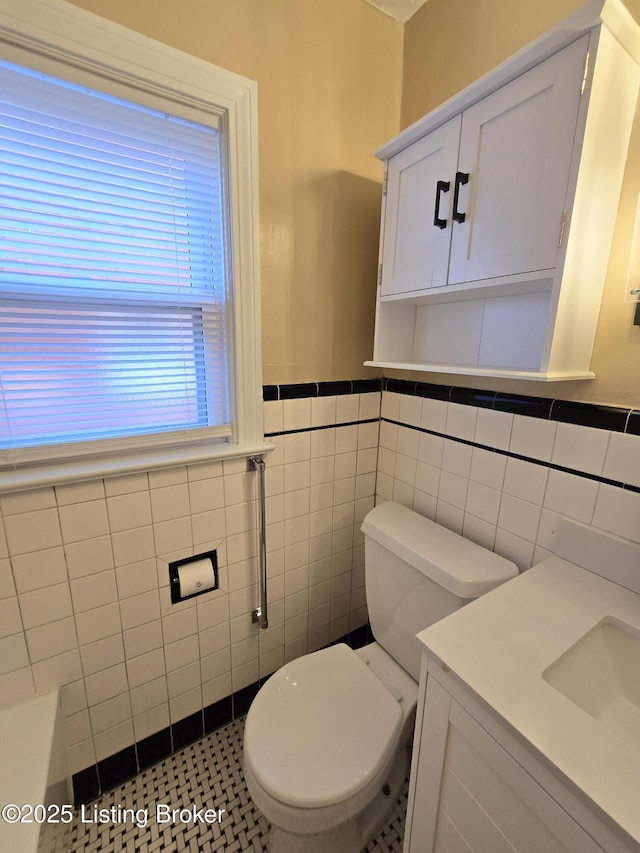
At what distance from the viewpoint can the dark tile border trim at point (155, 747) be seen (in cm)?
124

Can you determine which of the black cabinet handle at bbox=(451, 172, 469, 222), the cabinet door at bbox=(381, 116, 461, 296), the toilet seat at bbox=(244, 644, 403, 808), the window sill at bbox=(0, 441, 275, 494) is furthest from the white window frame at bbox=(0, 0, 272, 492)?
the toilet seat at bbox=(244, 644, 403, 808)

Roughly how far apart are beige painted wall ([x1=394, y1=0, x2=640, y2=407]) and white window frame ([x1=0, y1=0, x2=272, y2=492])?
652 mm

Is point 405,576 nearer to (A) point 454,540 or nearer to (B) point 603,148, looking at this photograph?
(A) point 454,540

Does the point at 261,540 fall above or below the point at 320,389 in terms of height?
below

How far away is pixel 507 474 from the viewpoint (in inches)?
45.4

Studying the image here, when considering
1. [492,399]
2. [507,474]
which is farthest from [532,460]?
[492,399]

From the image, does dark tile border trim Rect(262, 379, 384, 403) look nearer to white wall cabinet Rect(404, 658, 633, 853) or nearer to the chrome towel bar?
the chrome towel bar

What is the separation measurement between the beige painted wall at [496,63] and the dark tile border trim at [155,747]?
151 cm

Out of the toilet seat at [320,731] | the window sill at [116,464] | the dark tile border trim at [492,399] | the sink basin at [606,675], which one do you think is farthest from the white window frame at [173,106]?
the sink basin at [606,675]

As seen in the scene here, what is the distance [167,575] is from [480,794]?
990mm

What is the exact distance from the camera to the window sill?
38.3 inches

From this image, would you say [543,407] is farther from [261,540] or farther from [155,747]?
[155,747]

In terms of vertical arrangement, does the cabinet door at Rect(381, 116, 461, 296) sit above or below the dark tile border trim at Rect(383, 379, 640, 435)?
above

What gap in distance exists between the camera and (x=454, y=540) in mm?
1233
